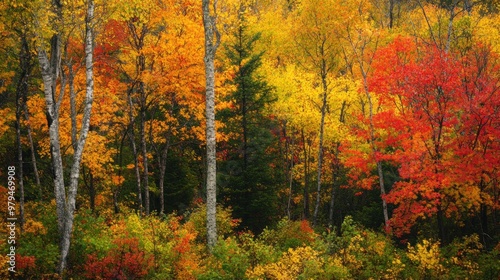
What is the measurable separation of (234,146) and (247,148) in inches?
79.2

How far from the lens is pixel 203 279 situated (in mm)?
10281

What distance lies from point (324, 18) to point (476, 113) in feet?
33.0

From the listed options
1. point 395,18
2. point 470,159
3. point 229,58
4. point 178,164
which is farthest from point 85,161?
point 395,18

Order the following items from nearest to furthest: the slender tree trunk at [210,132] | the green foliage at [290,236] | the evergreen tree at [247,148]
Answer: the slender tree trunk at [210,132], the green foliage at [290,236], the evergreen tree at [247,148]

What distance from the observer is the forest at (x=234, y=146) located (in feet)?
34.8

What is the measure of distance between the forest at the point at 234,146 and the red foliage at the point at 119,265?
39 millimetres

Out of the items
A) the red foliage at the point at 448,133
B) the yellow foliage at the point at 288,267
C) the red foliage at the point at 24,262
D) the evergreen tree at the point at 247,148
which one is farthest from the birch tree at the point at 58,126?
the red foliage at the point at 448,133

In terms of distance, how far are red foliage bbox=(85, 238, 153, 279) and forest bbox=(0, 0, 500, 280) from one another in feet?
0.13

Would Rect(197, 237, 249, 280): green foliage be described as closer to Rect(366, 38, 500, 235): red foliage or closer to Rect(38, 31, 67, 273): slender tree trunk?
Rect(38, 31, 67, 273): slender tree trunk

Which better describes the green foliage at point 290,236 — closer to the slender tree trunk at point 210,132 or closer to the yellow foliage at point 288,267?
the slender tree trunk at point 210,132

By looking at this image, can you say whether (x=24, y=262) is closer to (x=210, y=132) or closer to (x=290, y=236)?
(x=210, y=132)

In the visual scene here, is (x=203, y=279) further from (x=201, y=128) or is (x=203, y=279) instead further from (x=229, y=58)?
(x=229, y=58)

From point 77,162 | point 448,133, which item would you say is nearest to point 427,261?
point 448,133

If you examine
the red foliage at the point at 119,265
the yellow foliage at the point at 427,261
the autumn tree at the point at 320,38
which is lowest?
the yellow foliage at the point at 427,261
